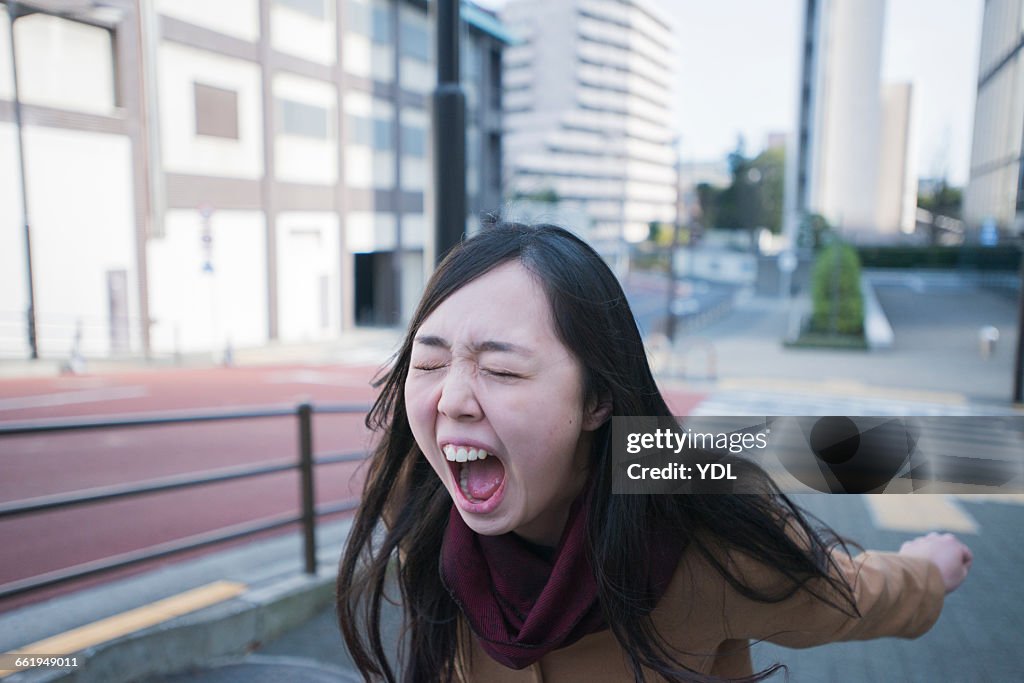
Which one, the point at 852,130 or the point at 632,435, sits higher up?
the point at 852,130

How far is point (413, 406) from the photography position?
826mm

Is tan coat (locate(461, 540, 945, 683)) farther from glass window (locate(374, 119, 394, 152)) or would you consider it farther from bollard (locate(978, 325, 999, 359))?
bollard (locate(978, 325, 999, 359))

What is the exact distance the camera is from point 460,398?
765 millimetres

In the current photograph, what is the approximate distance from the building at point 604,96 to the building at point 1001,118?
1.58 feet

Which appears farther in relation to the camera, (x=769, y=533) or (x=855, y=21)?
(x=855, y=21)

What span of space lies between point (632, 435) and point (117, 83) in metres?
2.18

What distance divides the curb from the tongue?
156cm

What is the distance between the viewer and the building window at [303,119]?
2898mm

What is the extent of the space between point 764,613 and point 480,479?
375 mm

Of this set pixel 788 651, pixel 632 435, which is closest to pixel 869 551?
pixel 788 651

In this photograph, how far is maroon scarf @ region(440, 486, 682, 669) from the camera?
0.82m

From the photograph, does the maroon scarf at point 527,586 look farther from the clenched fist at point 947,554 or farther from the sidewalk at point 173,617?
the sidewalk at point 173,617

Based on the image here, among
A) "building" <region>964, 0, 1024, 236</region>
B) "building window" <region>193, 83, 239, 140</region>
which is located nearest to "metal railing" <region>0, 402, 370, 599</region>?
"building window" <region>193, 83, 239, 140</region>

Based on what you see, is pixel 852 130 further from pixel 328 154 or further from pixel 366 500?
pixel 328 154
